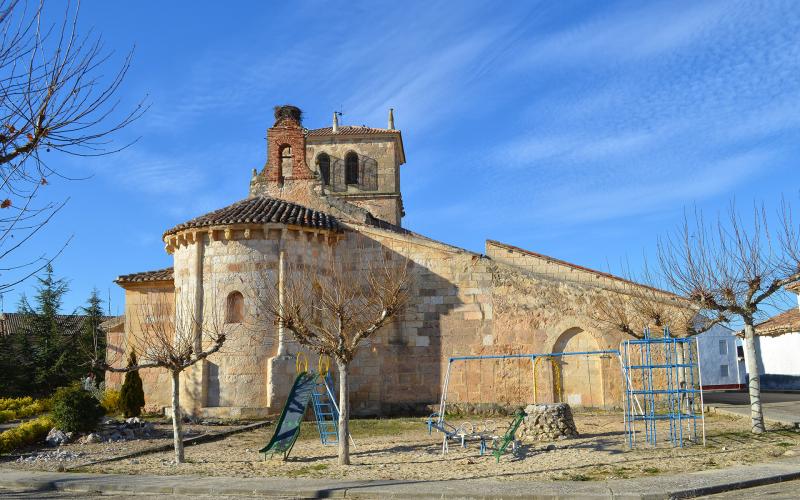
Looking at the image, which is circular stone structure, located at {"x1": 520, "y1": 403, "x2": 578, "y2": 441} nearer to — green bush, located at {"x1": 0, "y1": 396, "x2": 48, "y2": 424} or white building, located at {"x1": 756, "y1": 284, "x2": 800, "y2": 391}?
green bush, located at {"x1": 0, "y1": 396, "x2": 48, "y2": 424}

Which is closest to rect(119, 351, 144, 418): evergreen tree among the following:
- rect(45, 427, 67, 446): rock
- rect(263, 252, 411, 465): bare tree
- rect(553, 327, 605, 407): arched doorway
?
rect(45, 427, 67, 446): rock

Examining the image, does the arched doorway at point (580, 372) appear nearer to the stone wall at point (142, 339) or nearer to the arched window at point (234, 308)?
the arched window at point (234, 308)

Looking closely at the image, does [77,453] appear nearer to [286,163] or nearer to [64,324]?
[286,163]

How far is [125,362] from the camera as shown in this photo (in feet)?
71.7

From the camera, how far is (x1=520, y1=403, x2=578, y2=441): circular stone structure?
13.5 meters

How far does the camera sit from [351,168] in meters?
33.7

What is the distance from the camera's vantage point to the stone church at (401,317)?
17.7 m

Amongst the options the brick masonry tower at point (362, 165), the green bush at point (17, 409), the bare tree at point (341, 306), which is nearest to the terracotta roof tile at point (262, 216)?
the bare tree at point (341, 306)

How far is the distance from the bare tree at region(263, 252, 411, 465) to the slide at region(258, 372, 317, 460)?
0.82m

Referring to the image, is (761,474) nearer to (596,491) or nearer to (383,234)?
(596,491)

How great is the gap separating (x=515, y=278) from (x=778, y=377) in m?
20.8

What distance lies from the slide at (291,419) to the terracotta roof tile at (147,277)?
378 inches

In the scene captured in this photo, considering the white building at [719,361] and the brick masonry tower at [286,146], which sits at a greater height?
the brick masonry tower at [286,146]

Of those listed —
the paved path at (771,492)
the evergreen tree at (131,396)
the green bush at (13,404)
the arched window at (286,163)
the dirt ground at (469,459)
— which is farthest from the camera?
the arched window at (286,163)
